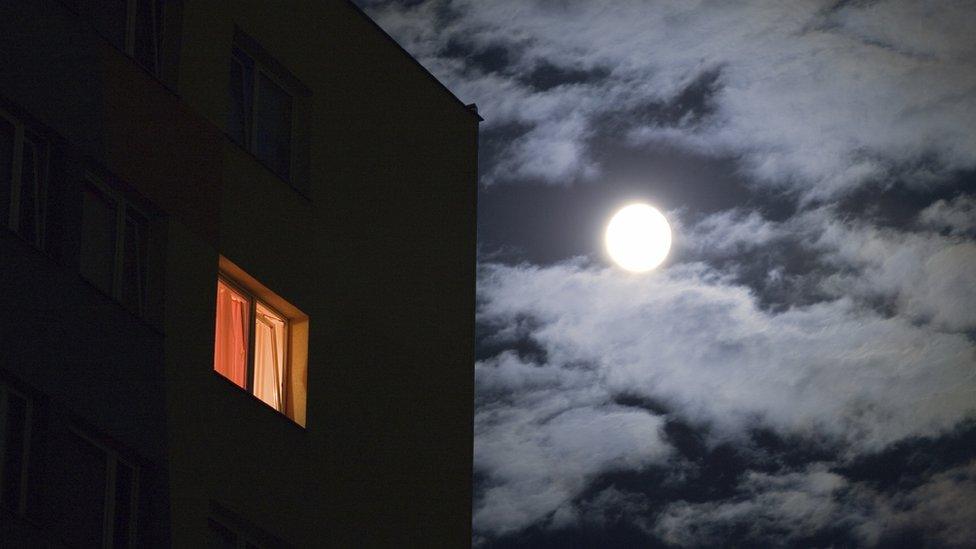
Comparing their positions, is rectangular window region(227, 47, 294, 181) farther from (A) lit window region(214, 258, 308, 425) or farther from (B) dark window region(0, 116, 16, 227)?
(B) dark window region(0, 116, 16, 227)

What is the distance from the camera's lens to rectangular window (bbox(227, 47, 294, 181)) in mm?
20250

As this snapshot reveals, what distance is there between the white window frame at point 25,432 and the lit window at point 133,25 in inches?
177

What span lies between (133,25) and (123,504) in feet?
18.4

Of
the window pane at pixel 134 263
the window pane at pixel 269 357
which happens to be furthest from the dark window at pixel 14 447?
the window pane at pixel 269 357

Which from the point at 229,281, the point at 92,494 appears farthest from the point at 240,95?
the point at 92,494

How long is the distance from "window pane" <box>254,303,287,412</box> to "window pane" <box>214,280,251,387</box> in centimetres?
29

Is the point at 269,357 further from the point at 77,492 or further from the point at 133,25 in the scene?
the point at 133,25

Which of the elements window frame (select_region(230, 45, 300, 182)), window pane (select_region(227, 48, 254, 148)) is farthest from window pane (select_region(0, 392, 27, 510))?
window pane (select_region(227, 48, 254, 148))

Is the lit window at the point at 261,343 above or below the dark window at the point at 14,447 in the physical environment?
above

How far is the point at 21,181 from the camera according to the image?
16641 millimetres

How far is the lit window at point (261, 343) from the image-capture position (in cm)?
1911

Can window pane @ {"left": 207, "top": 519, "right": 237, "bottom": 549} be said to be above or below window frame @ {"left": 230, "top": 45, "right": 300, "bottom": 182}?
below

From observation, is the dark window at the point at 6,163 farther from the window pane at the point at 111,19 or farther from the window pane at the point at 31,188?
the window pane at the point at 111,19

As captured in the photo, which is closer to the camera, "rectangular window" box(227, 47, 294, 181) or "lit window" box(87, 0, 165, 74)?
"lit window" box(87, 0, 165, 74)
